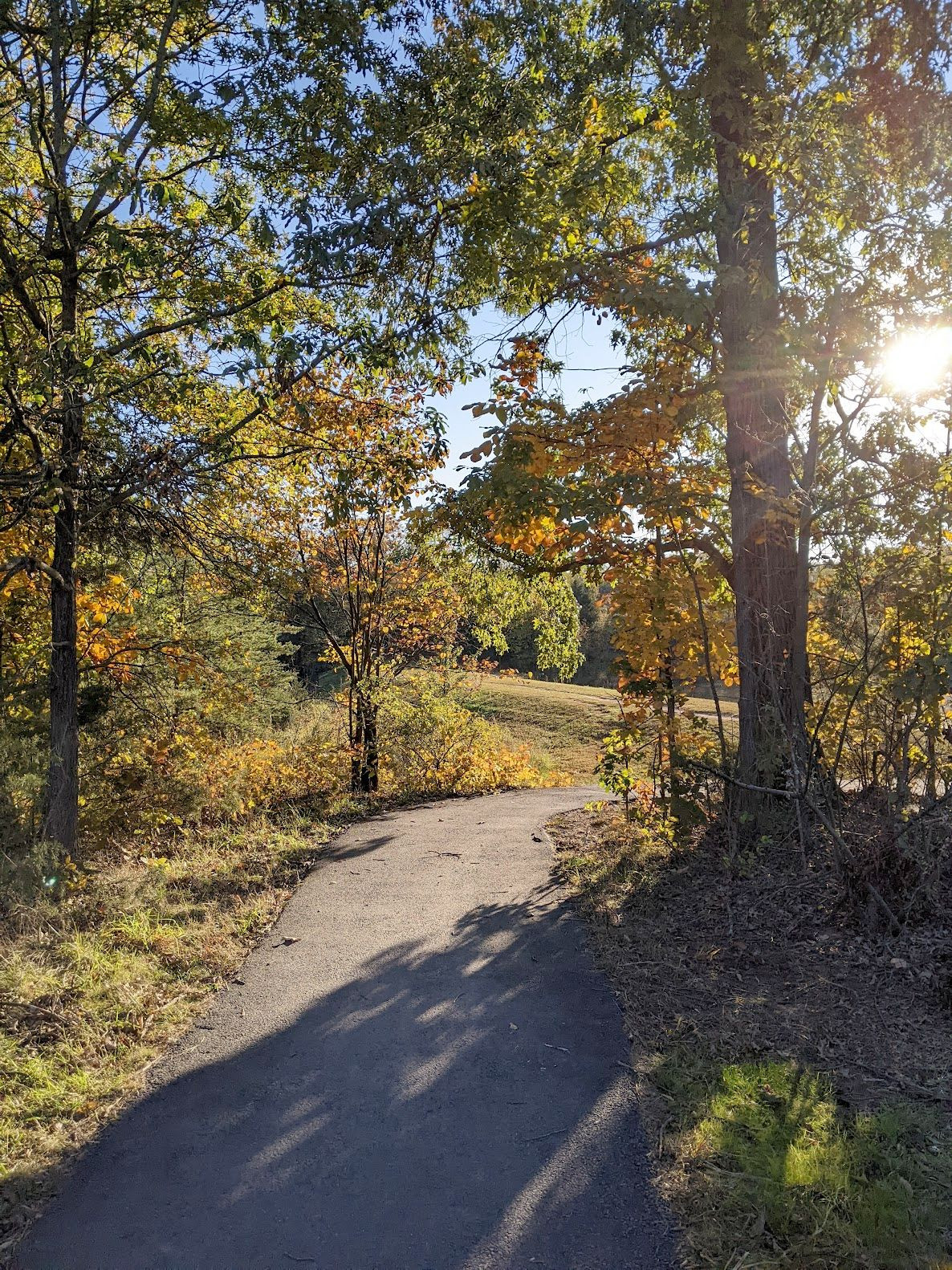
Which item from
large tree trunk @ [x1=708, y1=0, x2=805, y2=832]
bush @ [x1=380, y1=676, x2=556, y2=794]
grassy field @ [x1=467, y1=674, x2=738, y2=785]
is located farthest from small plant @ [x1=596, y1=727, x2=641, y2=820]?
grassy field @ [x1=467, y1=674, x2=738, y2=785]

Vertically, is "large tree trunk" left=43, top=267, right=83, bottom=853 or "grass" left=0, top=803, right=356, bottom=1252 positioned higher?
"large tree trunk" left=43, top=267, right=83, bottom=853

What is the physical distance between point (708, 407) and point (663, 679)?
106 inches

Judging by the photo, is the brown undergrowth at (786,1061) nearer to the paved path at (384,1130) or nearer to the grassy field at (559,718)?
the paved path at (384,1130)

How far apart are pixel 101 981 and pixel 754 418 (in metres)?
6.53

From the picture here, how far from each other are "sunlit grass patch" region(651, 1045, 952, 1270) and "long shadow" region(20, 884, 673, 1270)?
0.68ft

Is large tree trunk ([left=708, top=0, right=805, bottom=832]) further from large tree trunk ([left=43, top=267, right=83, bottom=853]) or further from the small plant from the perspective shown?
large tree trunk ([left=43, top=267, right=83, bottom=853])

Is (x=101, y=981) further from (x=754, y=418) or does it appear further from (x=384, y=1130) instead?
(x=754, y=418)

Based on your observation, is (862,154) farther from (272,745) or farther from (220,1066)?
(272,745)

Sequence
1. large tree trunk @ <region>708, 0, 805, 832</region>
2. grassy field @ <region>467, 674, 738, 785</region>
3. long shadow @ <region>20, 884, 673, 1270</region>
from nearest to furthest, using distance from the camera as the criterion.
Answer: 1. long shadow @ <region>20, 884, 673, 1270</region>
2. large tree trunk @ <region>708, 0, 805, 832</region>
3. grassy field @ <region>467, 674, 738, 785</region>

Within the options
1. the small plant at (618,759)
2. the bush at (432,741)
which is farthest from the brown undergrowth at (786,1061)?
the bush at (432,741)

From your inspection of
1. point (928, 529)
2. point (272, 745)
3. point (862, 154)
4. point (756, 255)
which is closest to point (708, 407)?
point (756, 255)

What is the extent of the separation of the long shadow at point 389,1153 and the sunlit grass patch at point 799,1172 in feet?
0.68

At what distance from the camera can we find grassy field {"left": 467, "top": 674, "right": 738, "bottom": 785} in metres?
25.4

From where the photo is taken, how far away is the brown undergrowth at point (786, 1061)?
2.68 meters
